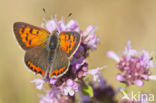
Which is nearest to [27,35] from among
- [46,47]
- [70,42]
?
[46,47]

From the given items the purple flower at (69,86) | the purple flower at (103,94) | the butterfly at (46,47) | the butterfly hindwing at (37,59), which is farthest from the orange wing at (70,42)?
the purple flower at (103,94)

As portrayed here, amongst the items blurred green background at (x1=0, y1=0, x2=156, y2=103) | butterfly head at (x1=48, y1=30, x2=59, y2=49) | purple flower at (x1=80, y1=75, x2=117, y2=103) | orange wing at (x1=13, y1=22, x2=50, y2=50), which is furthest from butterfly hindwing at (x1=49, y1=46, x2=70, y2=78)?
blurred green background at (x1=0, y1=0, x2=156, y2=103)

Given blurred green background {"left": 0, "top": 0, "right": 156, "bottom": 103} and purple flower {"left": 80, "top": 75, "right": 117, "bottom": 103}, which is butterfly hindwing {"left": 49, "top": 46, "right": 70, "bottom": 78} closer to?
purple flower {"left": 80, "top": 75, "right": 117, "bottom": 103}

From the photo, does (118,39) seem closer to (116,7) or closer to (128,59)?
(116,7)

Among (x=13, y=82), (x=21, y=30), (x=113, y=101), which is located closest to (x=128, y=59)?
(x=113, y=101)

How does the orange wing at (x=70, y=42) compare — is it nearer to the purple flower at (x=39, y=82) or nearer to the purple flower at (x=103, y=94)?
the purple flower at (x=39, y=82)

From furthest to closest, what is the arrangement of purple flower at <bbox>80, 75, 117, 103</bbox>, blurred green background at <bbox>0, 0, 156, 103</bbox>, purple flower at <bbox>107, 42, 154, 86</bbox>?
blurred green background at <bbox>0, 0, 156, 103</bbox>
purple flower at <bbox>80, 75, 117, 103</bbox>
purple flower at <bbox>107, 42, 154, 86</bbox>

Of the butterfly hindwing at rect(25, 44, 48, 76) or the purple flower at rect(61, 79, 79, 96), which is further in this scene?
the purple flower at rect(61, 79, 79, 96)
